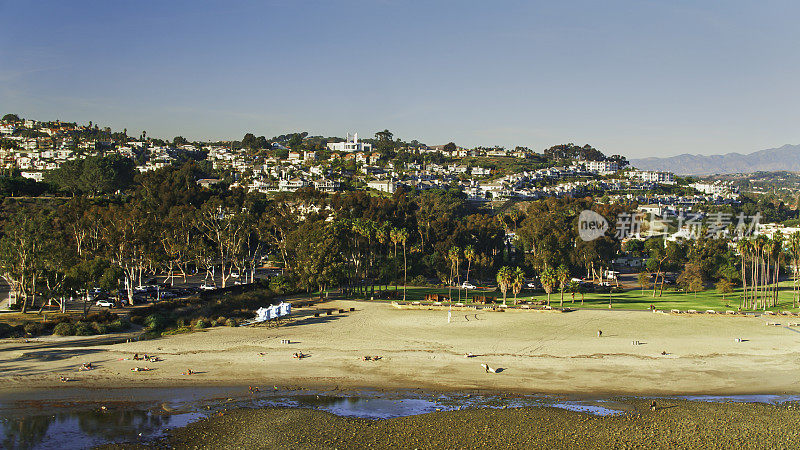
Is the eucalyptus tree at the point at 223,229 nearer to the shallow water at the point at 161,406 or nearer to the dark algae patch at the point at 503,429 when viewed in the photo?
the shallow water at the point at 161,406

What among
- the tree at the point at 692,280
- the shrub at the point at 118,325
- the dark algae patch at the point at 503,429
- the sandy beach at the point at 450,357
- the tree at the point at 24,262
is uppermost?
the tree at the point at 24,262

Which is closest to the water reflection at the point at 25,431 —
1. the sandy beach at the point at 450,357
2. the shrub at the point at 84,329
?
the sandy beach at the point at 450,357

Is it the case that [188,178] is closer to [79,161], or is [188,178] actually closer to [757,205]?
[79,161]

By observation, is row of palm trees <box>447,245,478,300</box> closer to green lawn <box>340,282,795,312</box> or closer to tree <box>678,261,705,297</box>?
green lawn <box>340,282,795,312</box>

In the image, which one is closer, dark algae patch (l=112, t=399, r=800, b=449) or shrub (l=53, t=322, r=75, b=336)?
dark algae patch (l=112, t=399, r=800, b=449)

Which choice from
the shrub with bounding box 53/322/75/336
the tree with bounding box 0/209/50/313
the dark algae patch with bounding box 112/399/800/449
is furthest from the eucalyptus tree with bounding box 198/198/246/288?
the dark algae patch with bounding box 112/399/800/449

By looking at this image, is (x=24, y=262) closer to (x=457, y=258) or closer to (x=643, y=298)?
(x=457, y=258)

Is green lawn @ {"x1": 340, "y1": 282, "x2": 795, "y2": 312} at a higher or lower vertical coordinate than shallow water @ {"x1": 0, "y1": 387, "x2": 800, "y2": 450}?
higher
